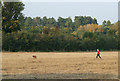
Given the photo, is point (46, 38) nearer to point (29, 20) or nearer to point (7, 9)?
point (7, 9)

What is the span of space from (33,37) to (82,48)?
39.7 ft

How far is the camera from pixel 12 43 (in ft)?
200

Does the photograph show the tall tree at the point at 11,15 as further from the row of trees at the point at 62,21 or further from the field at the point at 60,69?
the row of trees at the point at 62,21

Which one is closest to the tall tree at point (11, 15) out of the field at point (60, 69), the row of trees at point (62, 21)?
the field at point (60, 69)

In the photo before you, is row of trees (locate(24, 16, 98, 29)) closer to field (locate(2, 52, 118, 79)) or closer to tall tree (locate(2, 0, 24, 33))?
tall tree (locate(2, 0, 24, 33))

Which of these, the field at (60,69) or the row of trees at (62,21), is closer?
the field at (60,69)

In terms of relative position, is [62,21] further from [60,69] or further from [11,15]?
[60,69]

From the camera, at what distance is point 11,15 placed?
1833 inches

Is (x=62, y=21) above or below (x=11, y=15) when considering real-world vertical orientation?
above

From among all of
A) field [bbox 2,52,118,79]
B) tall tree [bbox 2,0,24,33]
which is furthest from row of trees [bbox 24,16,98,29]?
field [bbox 2,52,118,79]

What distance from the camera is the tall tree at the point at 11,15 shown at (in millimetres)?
44222

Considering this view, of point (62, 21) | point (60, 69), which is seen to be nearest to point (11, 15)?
point (60, 69)

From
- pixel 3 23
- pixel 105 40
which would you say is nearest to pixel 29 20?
pixel 105 40

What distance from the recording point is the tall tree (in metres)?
44.2
